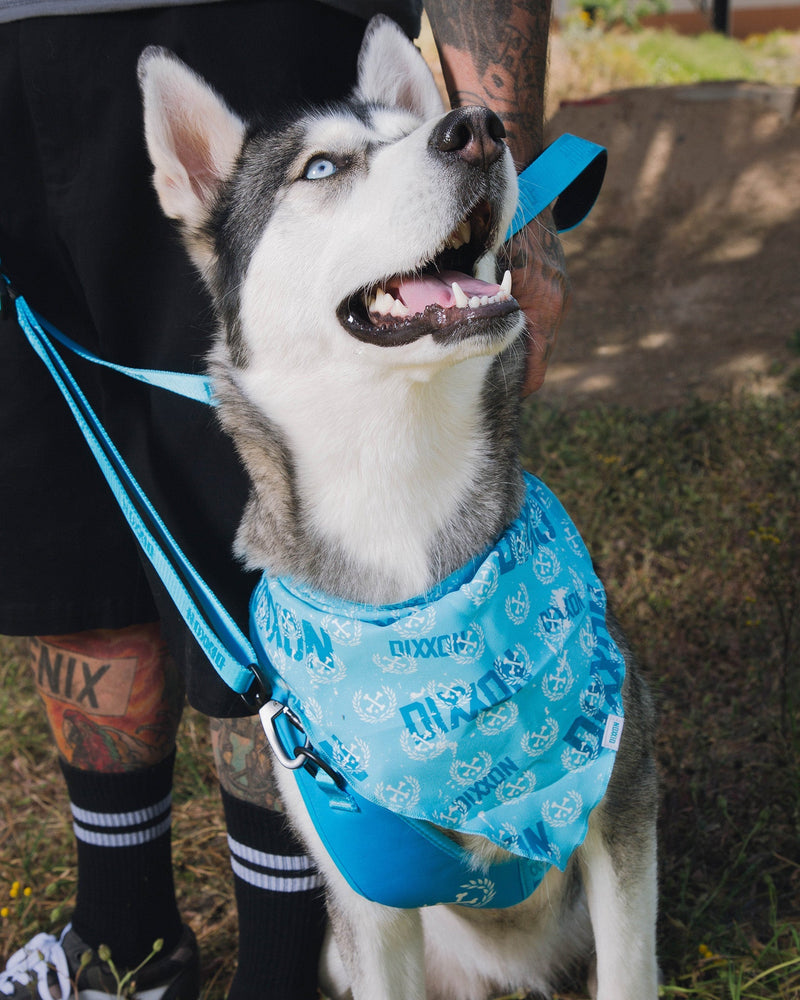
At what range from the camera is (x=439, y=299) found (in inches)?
66.8

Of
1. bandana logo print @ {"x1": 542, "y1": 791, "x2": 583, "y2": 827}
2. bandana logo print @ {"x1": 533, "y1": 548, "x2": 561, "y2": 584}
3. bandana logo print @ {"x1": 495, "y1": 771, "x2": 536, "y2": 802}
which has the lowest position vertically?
bandana logo print @ {"x1": 542, "y1": 791, "x2": 583, "y2": 827}

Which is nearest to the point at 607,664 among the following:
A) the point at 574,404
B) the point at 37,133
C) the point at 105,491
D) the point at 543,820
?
the point at 543,820

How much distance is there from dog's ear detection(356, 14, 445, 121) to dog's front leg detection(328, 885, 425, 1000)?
169 centimetres

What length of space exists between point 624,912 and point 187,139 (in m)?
1.76

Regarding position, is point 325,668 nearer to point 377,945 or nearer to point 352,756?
point 352,756

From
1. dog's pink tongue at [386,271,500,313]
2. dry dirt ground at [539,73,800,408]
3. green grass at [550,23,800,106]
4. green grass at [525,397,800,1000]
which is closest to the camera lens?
dog's pink tongue at [386,271,500,313]

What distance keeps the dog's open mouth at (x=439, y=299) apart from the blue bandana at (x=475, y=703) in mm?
449

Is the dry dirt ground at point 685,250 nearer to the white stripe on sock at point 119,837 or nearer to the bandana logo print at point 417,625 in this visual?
the white stripe on sock at point 119,837

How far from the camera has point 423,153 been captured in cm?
164

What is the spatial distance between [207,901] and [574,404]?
355cm

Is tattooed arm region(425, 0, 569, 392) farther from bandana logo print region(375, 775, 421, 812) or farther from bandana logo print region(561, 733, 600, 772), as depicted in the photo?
bandana logo print region(375, 775, 421, 812)

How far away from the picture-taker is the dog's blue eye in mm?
1890

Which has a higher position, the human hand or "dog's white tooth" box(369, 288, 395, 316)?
"dog's white tooth" box(369, 288, 395, 316)

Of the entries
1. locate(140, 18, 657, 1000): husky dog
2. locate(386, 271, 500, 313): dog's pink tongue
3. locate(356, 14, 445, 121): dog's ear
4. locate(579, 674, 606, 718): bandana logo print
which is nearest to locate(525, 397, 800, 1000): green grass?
locate(140, 18, 657, 1000): husky dog
